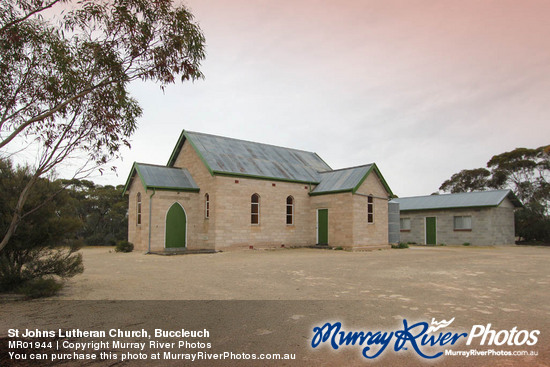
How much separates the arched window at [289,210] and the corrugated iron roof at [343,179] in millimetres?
1822

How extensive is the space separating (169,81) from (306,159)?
73.2 ft

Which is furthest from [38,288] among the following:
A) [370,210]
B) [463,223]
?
[463,223]

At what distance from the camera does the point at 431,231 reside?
1336 inches

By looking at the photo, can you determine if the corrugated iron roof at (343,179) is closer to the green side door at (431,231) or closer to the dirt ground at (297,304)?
the green side door at (431,231)

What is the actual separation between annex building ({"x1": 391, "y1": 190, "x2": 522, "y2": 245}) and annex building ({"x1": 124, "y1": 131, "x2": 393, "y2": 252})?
9.17 metres

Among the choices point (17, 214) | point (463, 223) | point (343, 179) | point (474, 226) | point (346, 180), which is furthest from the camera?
point (463, 223)

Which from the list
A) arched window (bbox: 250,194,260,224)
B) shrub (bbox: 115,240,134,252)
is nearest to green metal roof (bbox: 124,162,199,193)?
arched window (bbox: 250,194,260,224)

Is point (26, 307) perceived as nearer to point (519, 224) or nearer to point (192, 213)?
point (192, 213)

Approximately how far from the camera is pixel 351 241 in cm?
2384

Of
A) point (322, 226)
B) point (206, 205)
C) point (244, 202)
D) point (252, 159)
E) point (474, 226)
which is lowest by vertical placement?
point (474, 226)

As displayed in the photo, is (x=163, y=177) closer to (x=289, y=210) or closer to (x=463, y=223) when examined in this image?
(x=289, y=210)

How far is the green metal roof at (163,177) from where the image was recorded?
73.4ft

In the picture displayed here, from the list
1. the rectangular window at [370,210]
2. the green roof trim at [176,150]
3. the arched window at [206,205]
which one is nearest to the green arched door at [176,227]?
the arched window at [206,205]

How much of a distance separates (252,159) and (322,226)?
254 inches
